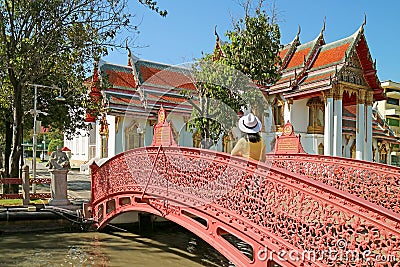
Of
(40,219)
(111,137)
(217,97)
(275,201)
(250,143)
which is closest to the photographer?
(275,201)

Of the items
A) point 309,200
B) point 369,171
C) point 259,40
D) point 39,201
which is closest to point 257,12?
A: point 259,40

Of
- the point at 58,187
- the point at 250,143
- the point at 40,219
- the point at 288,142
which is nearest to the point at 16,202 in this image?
the point at 58,187

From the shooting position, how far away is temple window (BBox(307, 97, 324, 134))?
72.4 feet

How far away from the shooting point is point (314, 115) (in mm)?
22156

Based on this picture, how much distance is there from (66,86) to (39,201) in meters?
5.99

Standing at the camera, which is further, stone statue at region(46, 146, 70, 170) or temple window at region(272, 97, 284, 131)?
temple window at region(272, 97, 284, 131)

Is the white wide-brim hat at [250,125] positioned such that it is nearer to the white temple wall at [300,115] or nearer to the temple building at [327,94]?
the temple building at [327,94]

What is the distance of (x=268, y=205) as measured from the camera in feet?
18.1

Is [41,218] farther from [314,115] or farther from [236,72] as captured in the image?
[314,115]

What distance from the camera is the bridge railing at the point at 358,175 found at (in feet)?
26.2

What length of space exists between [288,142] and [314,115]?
12044mm

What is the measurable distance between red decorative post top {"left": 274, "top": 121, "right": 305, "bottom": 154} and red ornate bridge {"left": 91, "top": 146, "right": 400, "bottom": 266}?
1.13 feet

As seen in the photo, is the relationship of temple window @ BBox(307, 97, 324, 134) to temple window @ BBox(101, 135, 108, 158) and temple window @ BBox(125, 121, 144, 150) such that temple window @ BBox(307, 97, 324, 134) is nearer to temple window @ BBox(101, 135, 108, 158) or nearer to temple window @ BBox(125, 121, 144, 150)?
temple window @ BBox(125, 121, 144, 150)

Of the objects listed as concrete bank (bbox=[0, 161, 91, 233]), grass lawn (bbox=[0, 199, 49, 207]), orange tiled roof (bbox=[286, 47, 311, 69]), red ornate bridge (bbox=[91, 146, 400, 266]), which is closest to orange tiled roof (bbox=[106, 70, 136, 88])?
orange tiled roof (bbox=[286, 47, 311, 69])
